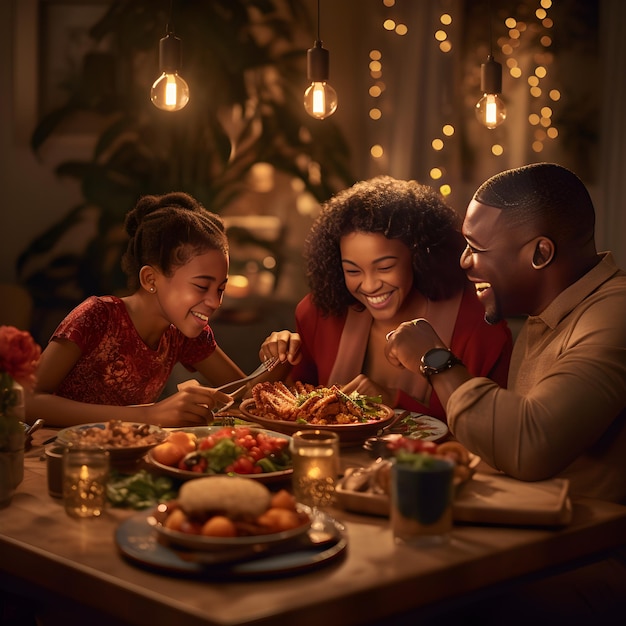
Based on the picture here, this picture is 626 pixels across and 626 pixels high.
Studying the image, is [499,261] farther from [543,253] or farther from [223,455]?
[223,455]

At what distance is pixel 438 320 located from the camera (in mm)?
2629

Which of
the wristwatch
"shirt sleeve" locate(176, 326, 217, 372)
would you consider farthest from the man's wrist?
"shirt sleeve" locate(176, 326, 217, 372)

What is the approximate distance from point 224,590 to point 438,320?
150 centimetres

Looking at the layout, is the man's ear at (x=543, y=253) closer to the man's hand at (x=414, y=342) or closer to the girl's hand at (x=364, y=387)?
the man's hand at (x=414, y=342)

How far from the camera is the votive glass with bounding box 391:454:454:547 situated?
1.40 metres

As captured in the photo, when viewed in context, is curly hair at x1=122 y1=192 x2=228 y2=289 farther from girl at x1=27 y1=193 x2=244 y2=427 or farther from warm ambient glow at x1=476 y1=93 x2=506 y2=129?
warm ambient glow at x1=476 y1=93 x2=506 y2=129

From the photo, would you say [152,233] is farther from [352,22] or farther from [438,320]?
[352,22]

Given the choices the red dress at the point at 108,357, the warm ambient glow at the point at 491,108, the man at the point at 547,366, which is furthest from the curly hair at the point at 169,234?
the warm ambient glow at the point at 491,108

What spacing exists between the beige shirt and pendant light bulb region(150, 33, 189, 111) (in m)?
1.27

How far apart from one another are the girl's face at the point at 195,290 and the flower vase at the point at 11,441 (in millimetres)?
857

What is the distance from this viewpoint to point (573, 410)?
5.44 feet

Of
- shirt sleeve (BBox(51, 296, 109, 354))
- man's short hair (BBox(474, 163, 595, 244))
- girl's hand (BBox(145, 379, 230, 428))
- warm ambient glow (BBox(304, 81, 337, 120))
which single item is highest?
warm ambient glow (BBox(304, 81, 337, 120))

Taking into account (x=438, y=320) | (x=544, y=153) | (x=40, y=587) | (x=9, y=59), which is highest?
(x=9, y=59)

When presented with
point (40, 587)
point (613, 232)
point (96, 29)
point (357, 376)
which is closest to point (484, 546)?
point (40, 587)
